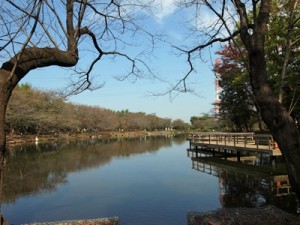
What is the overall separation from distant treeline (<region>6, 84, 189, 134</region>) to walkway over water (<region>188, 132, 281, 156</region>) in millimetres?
12113

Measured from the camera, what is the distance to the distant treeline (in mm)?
50844

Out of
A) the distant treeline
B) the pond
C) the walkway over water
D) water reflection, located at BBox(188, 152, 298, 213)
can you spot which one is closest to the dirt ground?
the pond

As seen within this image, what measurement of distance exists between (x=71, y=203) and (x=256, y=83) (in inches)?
421

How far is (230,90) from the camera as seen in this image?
1428 inches

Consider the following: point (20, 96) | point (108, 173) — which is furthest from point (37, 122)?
point (108, 173)

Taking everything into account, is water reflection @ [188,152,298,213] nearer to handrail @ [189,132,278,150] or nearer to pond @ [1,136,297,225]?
pond @ [1,136,297,225]

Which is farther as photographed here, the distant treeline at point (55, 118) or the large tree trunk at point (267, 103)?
the distant treeline at point (55, 118)

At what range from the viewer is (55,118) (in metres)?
62.8

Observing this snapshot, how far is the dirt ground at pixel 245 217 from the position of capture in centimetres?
704

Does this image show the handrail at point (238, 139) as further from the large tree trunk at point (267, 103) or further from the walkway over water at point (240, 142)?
the large tree trunk at point (267, 103)

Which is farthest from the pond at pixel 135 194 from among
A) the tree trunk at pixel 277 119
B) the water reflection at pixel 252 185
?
the tree trunk at pixel 277 119

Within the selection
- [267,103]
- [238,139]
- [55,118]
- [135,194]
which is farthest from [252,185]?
[55,118]

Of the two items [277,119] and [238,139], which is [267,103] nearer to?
[277,119]

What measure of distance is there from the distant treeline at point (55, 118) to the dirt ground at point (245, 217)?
1412cm
